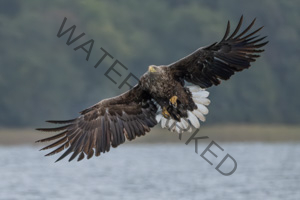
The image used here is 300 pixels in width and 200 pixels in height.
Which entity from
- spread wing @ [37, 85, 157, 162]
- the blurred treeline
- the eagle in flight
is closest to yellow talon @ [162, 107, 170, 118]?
the eagle in flight

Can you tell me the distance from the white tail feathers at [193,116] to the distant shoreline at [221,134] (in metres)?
21.8

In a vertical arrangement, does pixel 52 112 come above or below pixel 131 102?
above

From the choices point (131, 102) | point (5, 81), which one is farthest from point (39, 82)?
point (131, 102)

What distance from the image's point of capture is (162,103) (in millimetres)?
11758

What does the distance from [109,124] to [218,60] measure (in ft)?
6.54

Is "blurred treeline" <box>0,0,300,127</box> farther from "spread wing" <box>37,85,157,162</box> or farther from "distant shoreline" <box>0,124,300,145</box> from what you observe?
"spread wing" <box>37,85,157,162</box>

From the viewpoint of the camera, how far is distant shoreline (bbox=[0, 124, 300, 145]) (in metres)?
36.2

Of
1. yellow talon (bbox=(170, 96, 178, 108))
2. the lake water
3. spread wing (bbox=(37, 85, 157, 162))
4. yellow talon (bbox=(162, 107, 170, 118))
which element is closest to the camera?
yellow talon (bbox=(170, 96, 178, 108))

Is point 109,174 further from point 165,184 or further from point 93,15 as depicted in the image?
point 93,15

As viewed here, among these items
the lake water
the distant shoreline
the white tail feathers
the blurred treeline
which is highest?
the blurred treeline

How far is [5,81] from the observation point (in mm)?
44094

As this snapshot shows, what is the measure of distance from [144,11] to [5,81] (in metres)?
13.4

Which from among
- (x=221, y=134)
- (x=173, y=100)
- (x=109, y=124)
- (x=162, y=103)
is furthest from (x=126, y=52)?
(x=173, y=100)

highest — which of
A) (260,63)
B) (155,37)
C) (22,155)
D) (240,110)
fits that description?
(155,37)
